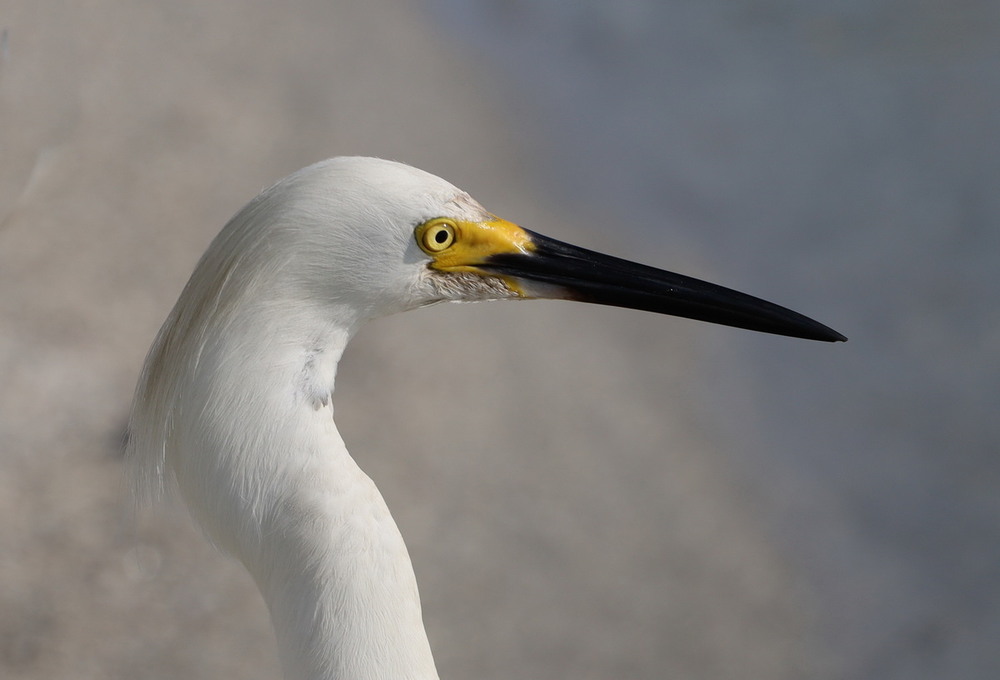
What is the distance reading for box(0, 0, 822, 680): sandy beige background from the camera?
1.98 metres

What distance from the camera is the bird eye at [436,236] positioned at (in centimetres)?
101

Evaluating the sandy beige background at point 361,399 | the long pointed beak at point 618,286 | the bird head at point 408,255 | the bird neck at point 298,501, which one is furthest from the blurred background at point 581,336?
the long pointed beak at point 618,286

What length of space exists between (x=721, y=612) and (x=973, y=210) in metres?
1.50

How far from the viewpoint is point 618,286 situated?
3.66 feet

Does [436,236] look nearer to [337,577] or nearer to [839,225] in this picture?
[337,577]

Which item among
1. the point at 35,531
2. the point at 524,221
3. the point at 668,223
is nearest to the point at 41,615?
the point at 35,531

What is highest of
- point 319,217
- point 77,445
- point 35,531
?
point 319,217

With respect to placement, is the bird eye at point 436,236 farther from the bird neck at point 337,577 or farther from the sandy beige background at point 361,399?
the sandy beige background at point 361,399

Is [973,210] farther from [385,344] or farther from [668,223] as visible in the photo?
[385,344]

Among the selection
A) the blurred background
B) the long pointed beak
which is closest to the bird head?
the long pointed beak

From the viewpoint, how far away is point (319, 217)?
96 centimetres

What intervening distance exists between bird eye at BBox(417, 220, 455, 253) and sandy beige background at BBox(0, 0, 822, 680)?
1152mm

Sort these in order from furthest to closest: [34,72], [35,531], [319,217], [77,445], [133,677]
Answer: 1. [34,72]
2. [77,445]
3. [35,531]
4. [133,677]
5. [319,217]

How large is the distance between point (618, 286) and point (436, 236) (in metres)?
0.22
